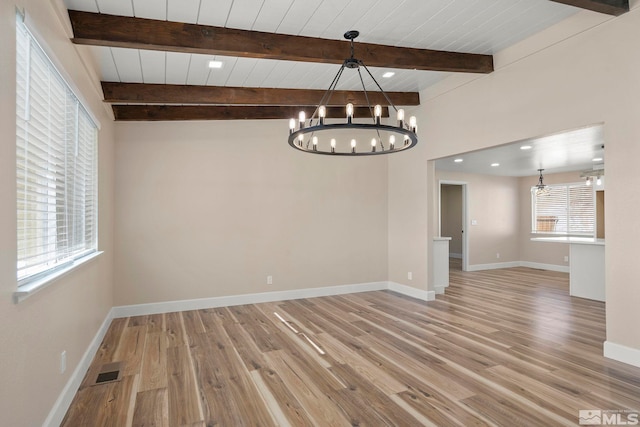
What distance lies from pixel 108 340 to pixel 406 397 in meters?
3.19

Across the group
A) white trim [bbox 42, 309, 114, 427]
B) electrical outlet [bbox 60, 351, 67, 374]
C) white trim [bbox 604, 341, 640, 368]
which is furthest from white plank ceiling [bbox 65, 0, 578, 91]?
white trim [bbox 604, 341, 640, 368]

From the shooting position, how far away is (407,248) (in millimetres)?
5961

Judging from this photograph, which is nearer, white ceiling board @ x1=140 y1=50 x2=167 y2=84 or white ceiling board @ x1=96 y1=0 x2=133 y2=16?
white ceiling board @ x1=96 y1=0 x2=133 y2=16

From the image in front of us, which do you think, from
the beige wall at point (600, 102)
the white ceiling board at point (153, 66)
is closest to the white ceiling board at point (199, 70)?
the white ceiling board at point (153, 66)

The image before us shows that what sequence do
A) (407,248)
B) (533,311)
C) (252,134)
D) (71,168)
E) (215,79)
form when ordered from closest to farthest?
(71,168)
(215,79)
(533,311)
(252,134)
(407,248)

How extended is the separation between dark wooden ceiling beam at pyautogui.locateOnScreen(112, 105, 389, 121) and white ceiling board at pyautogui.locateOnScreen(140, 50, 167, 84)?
81cm

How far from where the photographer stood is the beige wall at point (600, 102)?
3.05 m

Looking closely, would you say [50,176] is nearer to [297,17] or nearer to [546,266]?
[297,17]

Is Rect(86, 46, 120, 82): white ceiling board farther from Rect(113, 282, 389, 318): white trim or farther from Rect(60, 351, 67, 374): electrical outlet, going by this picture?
Rect(113, 282, 389, 318): white trim

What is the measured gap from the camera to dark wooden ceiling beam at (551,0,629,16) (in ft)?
9.17

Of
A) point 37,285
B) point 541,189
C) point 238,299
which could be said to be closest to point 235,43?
point 37,285

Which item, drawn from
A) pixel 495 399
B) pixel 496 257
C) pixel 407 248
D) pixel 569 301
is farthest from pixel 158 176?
pixel 496 257

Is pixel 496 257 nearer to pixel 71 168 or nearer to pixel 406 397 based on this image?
pixel 406 397

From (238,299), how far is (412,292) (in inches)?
108
